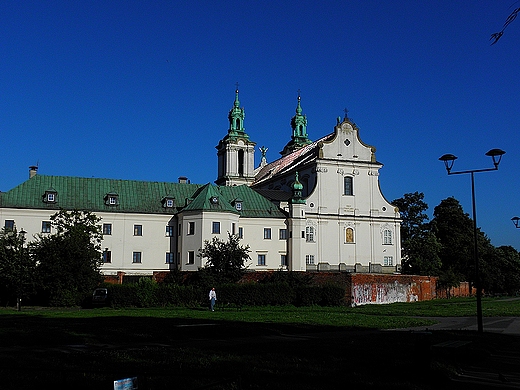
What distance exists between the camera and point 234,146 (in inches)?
3775

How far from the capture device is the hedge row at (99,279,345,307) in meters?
45.5

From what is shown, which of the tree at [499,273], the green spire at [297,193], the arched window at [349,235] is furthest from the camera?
the tree at [499,273]

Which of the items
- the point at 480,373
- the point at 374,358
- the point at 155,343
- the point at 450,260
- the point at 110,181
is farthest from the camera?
the point at 450,260

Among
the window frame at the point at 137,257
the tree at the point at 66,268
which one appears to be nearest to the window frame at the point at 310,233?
the window frame at the point at 137,257

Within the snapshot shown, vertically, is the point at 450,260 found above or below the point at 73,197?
below

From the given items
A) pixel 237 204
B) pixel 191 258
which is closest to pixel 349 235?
pixel 237 204

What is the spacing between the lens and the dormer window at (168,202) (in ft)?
217

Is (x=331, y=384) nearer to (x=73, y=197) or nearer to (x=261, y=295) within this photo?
(x=261, y=295)

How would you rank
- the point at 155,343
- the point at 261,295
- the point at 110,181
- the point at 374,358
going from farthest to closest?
the point at 110,181 → the point at 261,295 → the point at 155,343 → the point at 374,358

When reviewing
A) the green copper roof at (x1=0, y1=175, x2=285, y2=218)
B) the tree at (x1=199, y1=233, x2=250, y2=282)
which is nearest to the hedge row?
the tree at (x1=199, y1=233, x2=250, y2=282)

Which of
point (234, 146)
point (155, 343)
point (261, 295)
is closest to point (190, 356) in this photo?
point (155, 343)

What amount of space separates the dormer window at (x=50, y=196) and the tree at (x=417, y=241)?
46.1 meters

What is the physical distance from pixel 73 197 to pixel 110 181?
4897 mm

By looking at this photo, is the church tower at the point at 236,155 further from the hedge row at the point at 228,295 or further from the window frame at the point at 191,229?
the hedge row at the point at 228,295
